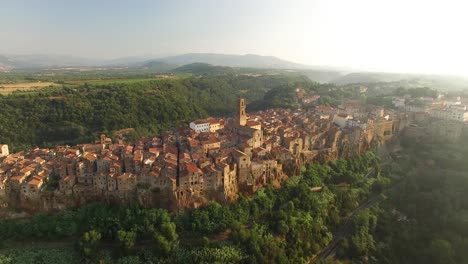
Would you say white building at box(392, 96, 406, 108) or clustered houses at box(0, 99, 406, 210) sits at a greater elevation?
white building at box(392, 96, 406, 108)

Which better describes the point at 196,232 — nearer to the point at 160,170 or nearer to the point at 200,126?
the point at 160,170

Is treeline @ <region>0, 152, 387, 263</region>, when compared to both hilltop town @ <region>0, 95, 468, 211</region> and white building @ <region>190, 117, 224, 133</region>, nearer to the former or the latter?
hilltop town @ <region>0, 95, 468, 211</region>

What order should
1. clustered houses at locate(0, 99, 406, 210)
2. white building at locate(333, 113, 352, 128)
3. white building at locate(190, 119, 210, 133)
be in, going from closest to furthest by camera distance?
1. clustered houses at locate(0, 99, 406, 210)
2. white building at locate(190, 119, 210, 133)
3. white building at locate(333, 113, 352, 128)

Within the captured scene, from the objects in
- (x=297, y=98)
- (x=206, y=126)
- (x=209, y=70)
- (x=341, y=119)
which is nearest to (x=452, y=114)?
(x=341, y=119)

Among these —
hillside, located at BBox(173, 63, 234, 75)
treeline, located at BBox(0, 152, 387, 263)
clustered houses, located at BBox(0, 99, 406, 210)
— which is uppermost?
hillside, located at BBox(173, 63, 234, 75)

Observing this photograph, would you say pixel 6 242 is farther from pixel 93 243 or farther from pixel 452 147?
pixel 452 147

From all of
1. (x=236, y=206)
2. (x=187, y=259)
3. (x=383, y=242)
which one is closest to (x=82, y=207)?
(x=187, y=259)

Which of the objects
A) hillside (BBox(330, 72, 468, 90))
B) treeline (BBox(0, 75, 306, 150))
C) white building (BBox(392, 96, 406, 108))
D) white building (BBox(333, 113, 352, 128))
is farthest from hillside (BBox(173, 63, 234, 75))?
white building (BBox(333, 113, 352, 128))

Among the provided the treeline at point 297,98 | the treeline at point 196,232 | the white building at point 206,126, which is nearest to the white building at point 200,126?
the white building at point 206,126
